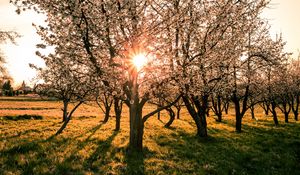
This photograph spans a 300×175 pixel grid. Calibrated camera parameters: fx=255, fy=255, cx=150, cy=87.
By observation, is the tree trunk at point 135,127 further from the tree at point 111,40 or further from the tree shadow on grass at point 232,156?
the tree shadow on grass at point 232,156

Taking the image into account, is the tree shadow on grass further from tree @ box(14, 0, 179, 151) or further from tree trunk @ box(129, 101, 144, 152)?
tree @ box(14, 0, 179, 151)

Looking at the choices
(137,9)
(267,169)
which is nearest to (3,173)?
(137,9)

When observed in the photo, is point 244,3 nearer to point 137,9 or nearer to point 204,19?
point 204,19

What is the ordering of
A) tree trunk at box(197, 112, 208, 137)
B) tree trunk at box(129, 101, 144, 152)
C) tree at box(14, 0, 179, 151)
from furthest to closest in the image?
tree trunk at box(197, 112, 208, 137)
tree trunk at box(129, 101, 144, 152)
tree at box(14, 0, 179, 151)

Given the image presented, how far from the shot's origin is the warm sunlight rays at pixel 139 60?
1426 cm

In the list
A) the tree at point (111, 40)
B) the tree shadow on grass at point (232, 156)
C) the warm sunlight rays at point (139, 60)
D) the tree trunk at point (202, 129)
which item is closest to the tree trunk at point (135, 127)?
the tree at point (111, 40)

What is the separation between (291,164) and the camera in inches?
557

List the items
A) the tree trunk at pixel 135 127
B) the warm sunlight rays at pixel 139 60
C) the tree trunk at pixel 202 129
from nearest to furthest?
the warm sunlight rays at pixel 139 60 → the tree trunk at pixel 135 127 → the tree trunk at pixel 202 129

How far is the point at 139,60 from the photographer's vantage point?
14.4m

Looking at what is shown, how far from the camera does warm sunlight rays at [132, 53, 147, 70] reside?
1426 cm

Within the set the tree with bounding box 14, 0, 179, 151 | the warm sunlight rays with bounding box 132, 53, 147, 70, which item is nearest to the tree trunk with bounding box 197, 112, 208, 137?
the tree with bounding box 14, 0, 179, 151

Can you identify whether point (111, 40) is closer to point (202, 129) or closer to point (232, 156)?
point (232, 156)

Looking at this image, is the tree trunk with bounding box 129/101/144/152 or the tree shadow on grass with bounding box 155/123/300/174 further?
the tree trunk with bounding box 129/101/144/152

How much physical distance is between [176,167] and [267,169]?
15.8ft
